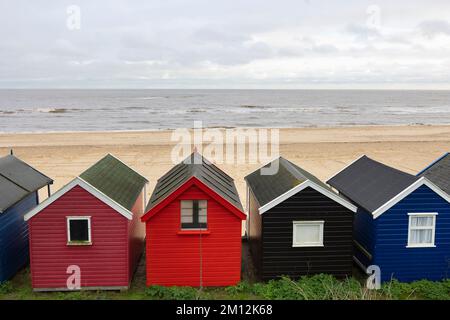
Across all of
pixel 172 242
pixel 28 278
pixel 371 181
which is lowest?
pixel 28 278

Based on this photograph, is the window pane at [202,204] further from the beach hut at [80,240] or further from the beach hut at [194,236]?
the beach hut at [80,240]

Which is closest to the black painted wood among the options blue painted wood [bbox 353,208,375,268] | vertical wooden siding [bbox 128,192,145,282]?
blue painted wood [bbox 353,208,375,268]

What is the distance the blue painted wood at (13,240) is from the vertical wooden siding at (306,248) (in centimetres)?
833

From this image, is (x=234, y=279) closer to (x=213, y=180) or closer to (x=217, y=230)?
(x=217, y=230)

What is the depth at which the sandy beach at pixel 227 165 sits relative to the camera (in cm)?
3150

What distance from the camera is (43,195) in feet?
78.6

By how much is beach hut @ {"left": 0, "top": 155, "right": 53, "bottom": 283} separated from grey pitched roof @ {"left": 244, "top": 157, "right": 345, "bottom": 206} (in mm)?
8216

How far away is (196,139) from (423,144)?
2391 cm

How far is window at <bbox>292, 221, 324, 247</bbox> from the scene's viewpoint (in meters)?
13.9

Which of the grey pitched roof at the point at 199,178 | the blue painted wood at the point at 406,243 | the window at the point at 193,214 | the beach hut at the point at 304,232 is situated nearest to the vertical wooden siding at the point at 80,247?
the grey pitched roof at the point at 199,178

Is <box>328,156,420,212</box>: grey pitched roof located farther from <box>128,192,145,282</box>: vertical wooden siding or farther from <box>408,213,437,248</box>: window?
<box>128,192,145,282</box>: vertical wooden siding

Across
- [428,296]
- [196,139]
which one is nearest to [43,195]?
[428,296]

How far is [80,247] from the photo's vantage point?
13.5 meters

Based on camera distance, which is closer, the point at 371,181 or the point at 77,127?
Answer: the point at 371,181
